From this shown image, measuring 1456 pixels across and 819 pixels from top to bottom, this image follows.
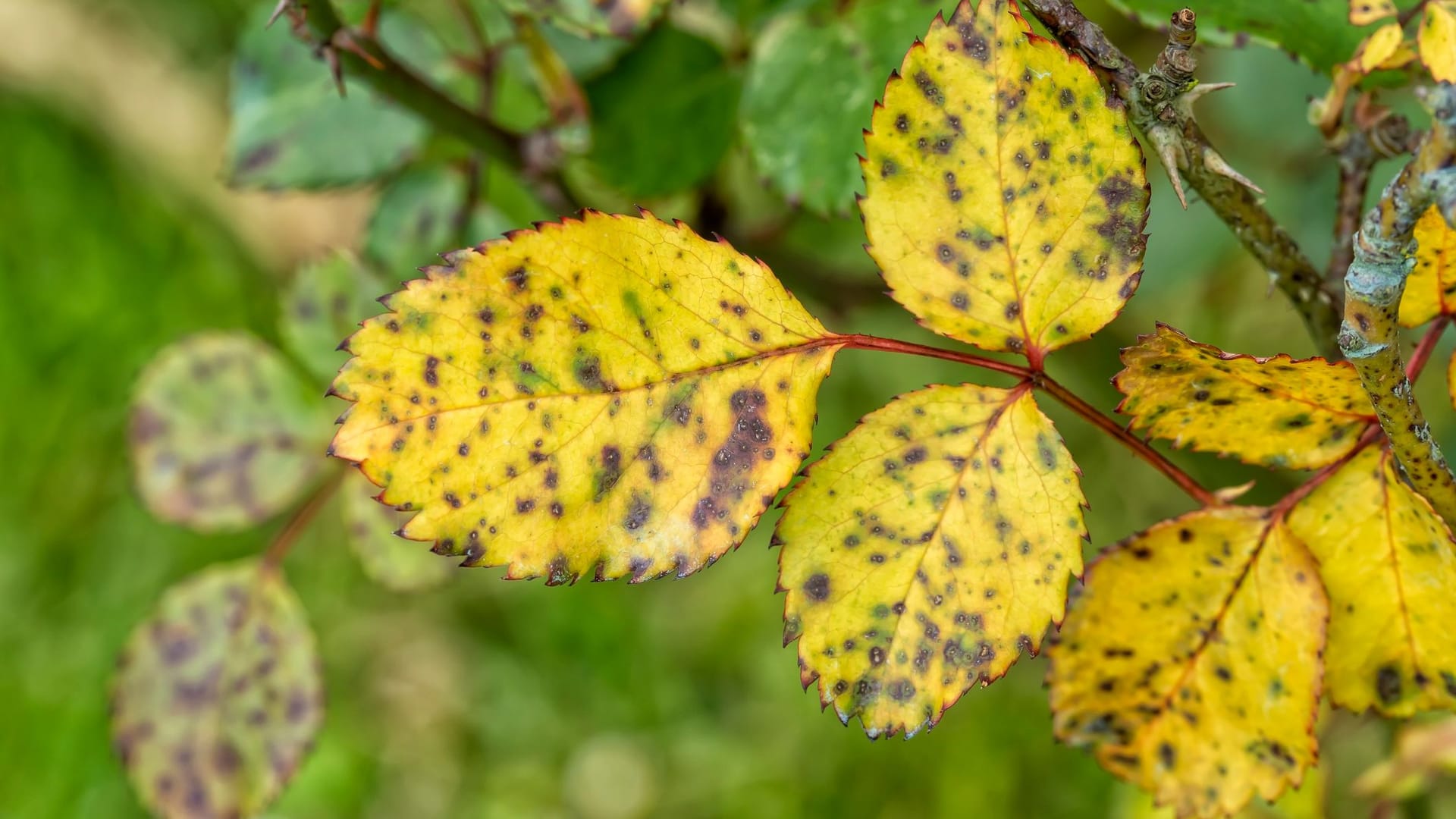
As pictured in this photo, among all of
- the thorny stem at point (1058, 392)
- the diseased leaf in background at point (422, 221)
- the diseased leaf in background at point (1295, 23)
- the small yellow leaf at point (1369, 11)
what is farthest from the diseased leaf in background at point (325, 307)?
the small yellow leaf at point (1369, 11)

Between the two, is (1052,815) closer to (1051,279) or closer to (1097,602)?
(1097,602)

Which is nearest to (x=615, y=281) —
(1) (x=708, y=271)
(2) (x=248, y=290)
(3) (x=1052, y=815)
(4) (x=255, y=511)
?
(1) (x=708, y=271)

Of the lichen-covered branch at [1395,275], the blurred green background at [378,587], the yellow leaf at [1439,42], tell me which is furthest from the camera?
the blurred green background at [378,587]

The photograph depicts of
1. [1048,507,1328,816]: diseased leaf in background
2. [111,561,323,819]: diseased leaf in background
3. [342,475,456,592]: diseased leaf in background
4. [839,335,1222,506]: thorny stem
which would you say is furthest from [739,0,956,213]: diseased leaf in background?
[111,561,323,819]: diseased leaf in background

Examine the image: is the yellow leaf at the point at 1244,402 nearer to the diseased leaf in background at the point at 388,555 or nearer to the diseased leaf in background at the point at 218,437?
the diseased leaf in background at the point at 388,555

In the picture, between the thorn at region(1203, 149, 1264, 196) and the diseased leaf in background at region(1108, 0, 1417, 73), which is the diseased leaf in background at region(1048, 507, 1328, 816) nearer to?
the thorn at region(1203, 149, 1264, 196)

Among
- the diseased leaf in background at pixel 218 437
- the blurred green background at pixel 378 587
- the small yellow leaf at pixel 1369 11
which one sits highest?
the small yellow leaf at pixel 1369 11
